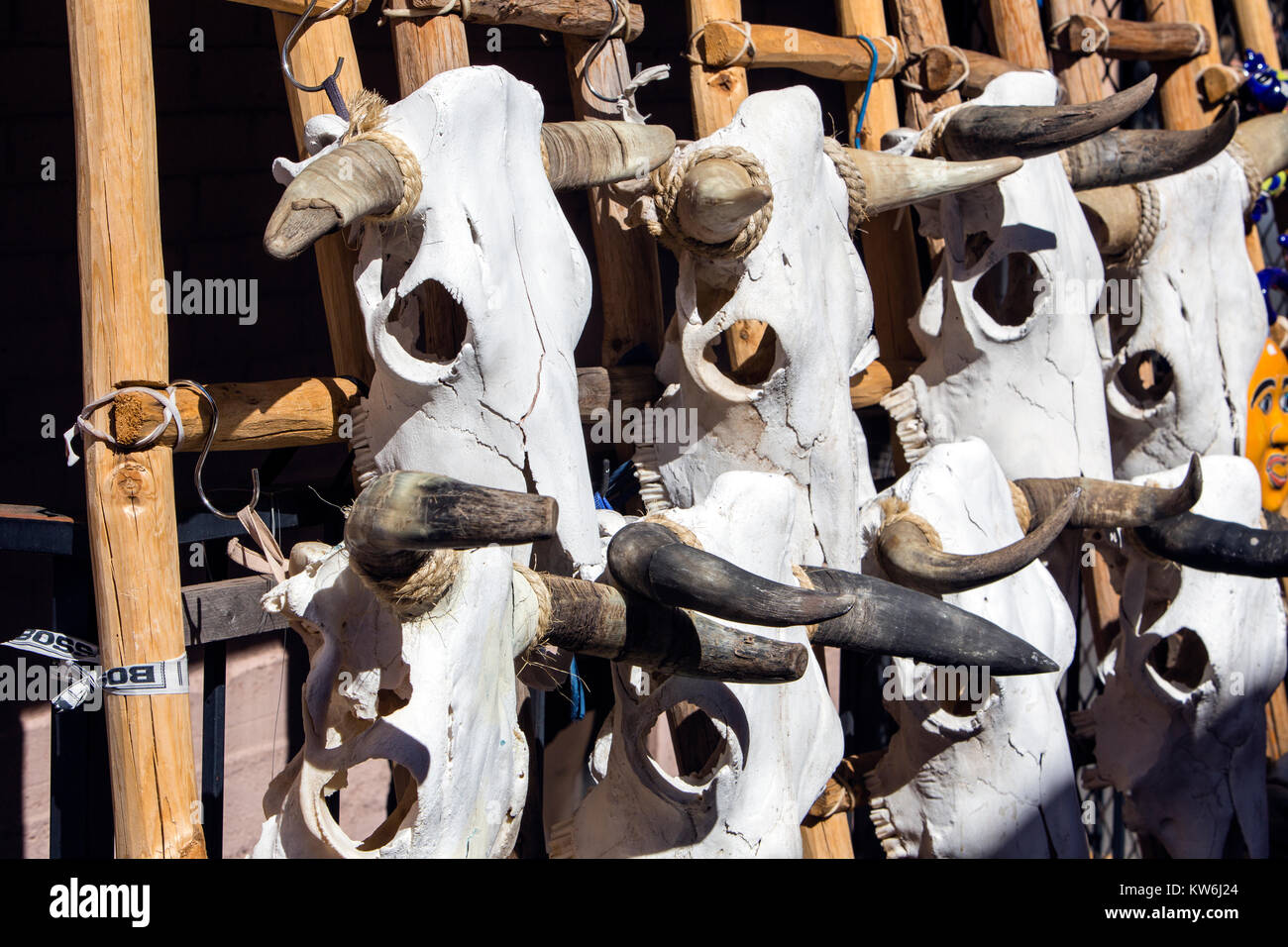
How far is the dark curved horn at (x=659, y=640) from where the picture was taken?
2012 millimetres

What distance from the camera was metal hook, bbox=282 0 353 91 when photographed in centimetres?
217

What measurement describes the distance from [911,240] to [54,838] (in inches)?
84.4

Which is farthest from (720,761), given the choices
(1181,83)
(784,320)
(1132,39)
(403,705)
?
(1181,83)

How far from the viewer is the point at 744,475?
7.61 feet

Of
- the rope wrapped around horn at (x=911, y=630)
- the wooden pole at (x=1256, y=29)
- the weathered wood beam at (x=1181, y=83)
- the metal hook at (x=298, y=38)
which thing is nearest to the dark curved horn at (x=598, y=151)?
the metal hook at (x=298, y=38)

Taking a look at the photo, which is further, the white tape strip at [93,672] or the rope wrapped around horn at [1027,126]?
the rope wrapped around horn at [1027,126]

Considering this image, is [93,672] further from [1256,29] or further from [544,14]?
[1256,29]

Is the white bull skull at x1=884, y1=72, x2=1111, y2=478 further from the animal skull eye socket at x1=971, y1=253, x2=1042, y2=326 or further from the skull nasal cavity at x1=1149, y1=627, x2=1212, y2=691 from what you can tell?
the skull nasal cavity at x1=1149, y1=627, x2=1212, y2=691

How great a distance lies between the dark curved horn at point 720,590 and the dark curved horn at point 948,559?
449mm

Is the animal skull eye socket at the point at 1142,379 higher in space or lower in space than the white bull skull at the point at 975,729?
higher

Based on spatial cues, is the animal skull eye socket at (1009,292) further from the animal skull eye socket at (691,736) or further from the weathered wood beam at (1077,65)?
the animal skull eye socket at (691,736)

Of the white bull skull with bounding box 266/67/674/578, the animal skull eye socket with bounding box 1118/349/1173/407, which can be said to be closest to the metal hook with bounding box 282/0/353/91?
the white bull skull with bounding box 266/67/674/578
